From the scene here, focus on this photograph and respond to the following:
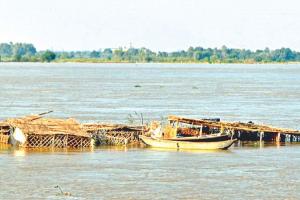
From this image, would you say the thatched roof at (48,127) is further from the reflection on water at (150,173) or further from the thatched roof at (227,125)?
the thatched roof at (227,125)

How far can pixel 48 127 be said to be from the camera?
46.8 m

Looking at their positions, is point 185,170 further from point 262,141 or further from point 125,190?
point 262,141

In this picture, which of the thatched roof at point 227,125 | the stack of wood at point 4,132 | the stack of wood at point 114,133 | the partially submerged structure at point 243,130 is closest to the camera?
the stack of wood at point 4,132

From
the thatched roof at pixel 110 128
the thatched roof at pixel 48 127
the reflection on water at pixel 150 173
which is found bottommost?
the reflection on water at pixel 150 173

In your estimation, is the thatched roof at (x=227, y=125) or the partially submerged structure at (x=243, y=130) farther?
the partially submerged structure at (x=243, y=130)

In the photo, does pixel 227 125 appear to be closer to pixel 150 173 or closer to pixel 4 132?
pixel 4 132

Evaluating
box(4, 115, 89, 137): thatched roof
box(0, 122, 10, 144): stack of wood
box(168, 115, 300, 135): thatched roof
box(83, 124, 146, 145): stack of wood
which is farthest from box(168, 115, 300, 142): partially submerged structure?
box(0, 122, 10, 144): stack of wood

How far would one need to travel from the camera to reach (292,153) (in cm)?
4566

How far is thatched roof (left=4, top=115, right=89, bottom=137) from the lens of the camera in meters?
46.2

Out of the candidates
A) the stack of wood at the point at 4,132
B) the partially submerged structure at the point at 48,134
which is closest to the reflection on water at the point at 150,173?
the partially submerged structure at the point at 48,134

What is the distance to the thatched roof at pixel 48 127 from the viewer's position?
1818 inches

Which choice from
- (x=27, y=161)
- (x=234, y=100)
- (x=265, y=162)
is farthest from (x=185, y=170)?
(x=234, y=100)

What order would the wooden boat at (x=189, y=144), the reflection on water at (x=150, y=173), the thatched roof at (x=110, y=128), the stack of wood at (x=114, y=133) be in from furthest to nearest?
the thatched roof at (x=110, y=128) < the stack of wood at (x=114, y=133) < the wooden boat at (x=189, y=144) < the reflection on water at (x=150, y=173)

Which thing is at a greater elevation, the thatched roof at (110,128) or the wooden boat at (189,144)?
the thatched roof at (110,128)
